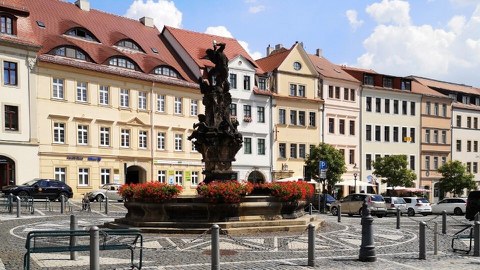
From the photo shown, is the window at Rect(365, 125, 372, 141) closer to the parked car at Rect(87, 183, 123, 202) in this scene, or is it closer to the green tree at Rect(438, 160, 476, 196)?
the green tree at Rect(438, 160, 476, 196)

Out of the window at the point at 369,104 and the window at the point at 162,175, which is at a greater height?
the window at the point at 369,104

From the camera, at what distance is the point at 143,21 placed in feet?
168

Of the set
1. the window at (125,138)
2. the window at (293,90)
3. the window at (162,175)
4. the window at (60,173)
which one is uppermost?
the window at (293,90)

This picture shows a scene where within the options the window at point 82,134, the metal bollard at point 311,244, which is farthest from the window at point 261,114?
the metal bollard at point 311,244

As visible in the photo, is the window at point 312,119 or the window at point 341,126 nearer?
the window at point 312,119

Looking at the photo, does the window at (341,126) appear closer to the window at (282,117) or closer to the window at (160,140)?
the window at (282,117)

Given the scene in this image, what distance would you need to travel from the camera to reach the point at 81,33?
42.4 meters


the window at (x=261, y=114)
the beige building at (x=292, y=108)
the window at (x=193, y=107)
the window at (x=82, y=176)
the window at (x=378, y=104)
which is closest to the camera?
the window at (x=82, y=176)

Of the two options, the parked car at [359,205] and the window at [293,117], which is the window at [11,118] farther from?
the window at [293,117]

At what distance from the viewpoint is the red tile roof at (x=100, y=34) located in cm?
4050

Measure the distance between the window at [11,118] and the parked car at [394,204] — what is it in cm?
2475

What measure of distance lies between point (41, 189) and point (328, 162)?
22467 millimetres

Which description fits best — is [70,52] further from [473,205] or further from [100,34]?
[473,205]

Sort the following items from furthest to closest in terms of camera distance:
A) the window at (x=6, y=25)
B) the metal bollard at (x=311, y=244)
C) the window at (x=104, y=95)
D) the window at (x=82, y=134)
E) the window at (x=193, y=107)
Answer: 1. the window at (x=193, y=107)
2. the window at (x=104, y=95)
3. the window at (x=82, y=134)
4. the window at (x=6, y=25)
5. the metal bollard at (x=311, y=244)
